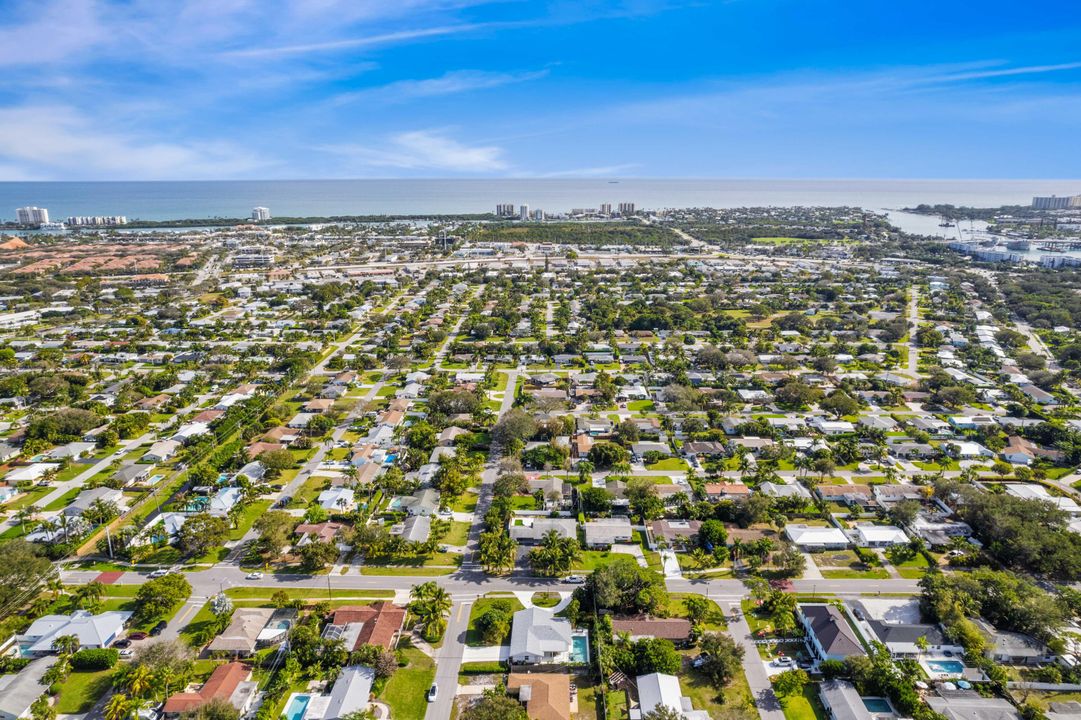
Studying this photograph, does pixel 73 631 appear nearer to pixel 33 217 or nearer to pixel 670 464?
pixel 670 464

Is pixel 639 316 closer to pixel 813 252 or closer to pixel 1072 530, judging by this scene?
pixel 1072 530

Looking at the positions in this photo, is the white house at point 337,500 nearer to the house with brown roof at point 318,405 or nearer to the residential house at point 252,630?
the residential house at point 252,630

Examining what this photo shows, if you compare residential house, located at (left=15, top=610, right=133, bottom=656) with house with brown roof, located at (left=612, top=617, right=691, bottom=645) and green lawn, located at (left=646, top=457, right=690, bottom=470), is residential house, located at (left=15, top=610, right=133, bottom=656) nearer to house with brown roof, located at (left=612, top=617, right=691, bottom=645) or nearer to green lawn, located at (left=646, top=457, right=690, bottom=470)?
house with brown roof, located at (left=612, top=617, right=691, bottom=645)

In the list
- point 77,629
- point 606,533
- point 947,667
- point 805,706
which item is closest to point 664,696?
point 805,706

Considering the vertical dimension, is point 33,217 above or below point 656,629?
above

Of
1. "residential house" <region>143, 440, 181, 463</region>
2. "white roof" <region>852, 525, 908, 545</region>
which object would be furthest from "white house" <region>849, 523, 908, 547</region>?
"residential house" <region>143, 440, 181, 463</region>

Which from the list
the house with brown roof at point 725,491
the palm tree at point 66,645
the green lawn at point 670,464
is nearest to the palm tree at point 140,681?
the palm tree at point 66,645

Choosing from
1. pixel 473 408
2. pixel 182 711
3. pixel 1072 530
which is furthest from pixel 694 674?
pixel 473 408
